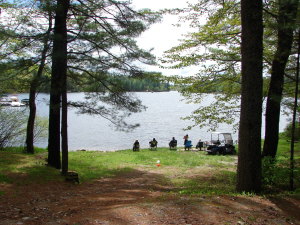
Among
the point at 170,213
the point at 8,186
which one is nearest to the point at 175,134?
the point at 8,186

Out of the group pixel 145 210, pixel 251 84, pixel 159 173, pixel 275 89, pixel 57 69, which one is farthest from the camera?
pixel 159 173

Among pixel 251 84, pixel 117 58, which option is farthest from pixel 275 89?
pixel 117 58

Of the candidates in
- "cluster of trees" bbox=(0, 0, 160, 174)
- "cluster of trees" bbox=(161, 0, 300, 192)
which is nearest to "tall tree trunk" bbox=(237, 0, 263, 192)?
"cluster of trees" bbox=(161, 0, 300, 192)

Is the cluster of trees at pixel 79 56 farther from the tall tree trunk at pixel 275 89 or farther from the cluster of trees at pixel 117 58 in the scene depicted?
the tall tree trunk at pixel 275 89

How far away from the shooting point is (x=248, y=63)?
607cm

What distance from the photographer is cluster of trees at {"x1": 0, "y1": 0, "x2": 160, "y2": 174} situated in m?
8.55

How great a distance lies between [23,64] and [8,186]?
3712 millimetres

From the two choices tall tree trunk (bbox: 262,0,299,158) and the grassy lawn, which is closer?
the grassy lawn

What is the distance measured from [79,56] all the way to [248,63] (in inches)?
235

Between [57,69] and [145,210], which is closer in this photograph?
[145,210]

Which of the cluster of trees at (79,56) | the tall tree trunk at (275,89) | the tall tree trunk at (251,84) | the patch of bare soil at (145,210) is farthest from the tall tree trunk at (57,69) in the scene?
the tall tree trunk at (275,89)

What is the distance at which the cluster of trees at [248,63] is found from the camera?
6070mm

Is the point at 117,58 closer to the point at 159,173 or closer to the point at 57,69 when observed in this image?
the point at 57,69

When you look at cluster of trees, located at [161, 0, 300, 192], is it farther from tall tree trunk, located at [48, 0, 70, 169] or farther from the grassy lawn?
tall tree trunk, located at [48, 0, 70, 169]
